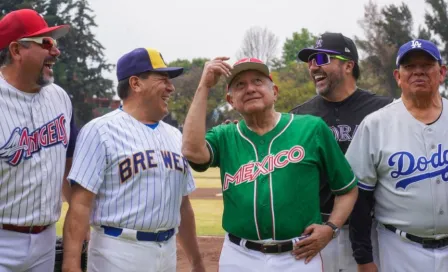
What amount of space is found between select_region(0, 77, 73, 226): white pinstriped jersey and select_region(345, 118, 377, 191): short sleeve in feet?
5.80

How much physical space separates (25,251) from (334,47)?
2.51 metres

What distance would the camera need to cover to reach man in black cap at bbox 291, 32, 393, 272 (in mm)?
3916

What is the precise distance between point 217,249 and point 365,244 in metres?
4.91

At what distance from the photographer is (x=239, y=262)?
9.97ft

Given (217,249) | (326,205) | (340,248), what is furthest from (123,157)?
(217,249)

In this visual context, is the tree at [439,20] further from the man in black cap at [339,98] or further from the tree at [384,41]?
the man in black cap at [339,98]

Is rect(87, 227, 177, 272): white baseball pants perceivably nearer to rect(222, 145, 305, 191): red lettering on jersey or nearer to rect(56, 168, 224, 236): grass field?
rect(222, 145, 305, 191): red lettering on jersey

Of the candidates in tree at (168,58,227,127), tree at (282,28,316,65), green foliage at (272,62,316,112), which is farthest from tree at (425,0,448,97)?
tree at (282,28,316,65)

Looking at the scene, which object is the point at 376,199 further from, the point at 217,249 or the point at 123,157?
the point at 217,249

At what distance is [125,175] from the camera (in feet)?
10.8

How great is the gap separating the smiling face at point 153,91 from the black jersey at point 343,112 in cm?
114

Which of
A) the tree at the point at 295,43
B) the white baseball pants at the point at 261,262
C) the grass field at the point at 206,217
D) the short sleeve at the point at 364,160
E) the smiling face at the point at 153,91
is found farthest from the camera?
the tree at the point at 295,43

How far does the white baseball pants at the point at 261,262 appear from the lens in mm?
2959

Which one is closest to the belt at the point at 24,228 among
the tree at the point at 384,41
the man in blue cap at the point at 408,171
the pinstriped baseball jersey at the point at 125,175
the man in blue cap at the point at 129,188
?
the man in blue cap at the point at 129,188
